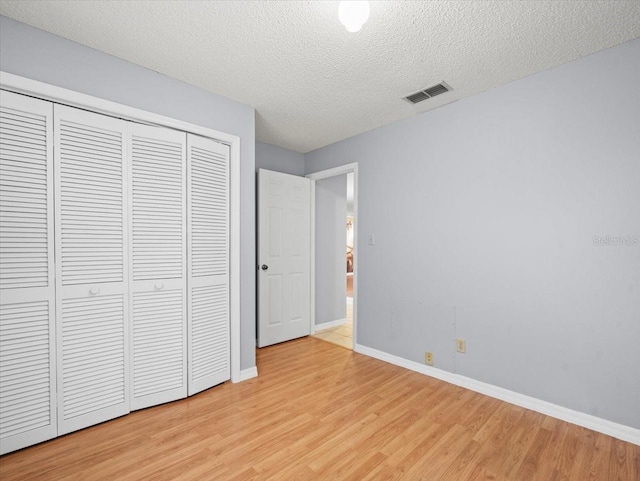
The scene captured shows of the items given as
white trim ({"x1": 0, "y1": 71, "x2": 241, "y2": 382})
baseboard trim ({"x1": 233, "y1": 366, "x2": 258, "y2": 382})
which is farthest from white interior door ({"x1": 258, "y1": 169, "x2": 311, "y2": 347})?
white trim ({"x1": 0, "y1": 71, "x2": 241, "y2": 382})

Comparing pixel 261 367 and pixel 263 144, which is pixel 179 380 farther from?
pixel 263 144

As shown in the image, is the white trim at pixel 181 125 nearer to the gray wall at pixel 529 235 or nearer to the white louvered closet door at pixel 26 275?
the white louvered closet door at pixel 26 275

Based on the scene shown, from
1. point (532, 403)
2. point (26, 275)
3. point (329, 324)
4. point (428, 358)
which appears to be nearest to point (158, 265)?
point (26, 275)

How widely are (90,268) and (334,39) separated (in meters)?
2.20

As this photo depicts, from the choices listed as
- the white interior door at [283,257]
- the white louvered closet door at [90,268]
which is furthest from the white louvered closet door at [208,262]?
the white interior door at [283,257]

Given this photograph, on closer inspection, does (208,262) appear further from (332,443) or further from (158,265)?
(332,443)

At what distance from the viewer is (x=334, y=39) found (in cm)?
193

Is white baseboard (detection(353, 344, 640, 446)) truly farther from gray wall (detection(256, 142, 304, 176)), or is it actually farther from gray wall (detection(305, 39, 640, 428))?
gray wall (detection(256, 142, 304, 176))

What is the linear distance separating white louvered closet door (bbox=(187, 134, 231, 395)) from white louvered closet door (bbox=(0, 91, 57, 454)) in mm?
856

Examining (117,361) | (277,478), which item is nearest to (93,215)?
(117,361)

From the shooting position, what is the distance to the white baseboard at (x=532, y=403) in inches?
76.9

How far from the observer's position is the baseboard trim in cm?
277

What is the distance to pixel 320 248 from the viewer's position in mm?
4391

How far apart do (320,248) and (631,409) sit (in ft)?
10.8
